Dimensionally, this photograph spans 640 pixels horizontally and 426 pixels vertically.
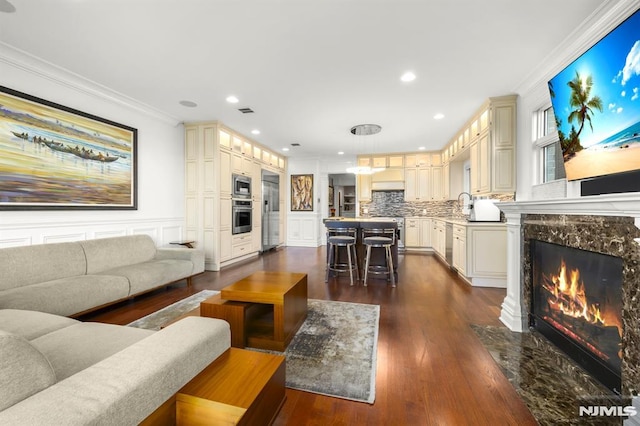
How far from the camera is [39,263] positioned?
2596mm

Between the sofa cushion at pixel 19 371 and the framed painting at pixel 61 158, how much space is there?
295cm

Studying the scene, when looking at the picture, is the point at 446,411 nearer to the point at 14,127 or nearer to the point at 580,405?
the point at 580,405

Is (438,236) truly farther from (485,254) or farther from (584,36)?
(584,36)

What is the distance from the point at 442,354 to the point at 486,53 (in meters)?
2.90

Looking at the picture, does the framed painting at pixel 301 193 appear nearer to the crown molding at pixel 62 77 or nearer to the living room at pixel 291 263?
the living room at pixel 291 263

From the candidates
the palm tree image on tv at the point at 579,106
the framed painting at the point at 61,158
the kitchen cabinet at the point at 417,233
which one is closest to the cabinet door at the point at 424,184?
the kitchen cabinet at the point at 417,233

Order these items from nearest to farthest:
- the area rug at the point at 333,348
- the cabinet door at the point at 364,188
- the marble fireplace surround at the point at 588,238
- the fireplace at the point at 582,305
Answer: the marble fireplace surround at the point at 588,238 < the fireplace at the point at 582,305 < the area rug at the point at 333,348 < the cabinet door at the point at 364,188

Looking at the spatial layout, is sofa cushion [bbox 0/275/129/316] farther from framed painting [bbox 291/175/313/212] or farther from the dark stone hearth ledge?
framed painting [bbox 291/175/313/212]

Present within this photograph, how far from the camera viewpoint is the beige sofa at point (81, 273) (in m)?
2.30

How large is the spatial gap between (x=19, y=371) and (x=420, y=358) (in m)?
2.18

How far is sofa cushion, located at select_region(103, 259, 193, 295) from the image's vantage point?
3031 millimetres

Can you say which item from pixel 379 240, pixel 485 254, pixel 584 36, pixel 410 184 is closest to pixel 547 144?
pixel 584 36

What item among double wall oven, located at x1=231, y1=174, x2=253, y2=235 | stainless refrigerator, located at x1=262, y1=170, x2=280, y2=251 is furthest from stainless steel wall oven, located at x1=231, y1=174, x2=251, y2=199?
stainless refrigerator, located at x1=262, y1=170, x2=280, y2=251

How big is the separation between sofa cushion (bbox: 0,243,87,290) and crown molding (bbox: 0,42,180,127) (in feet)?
6.18
